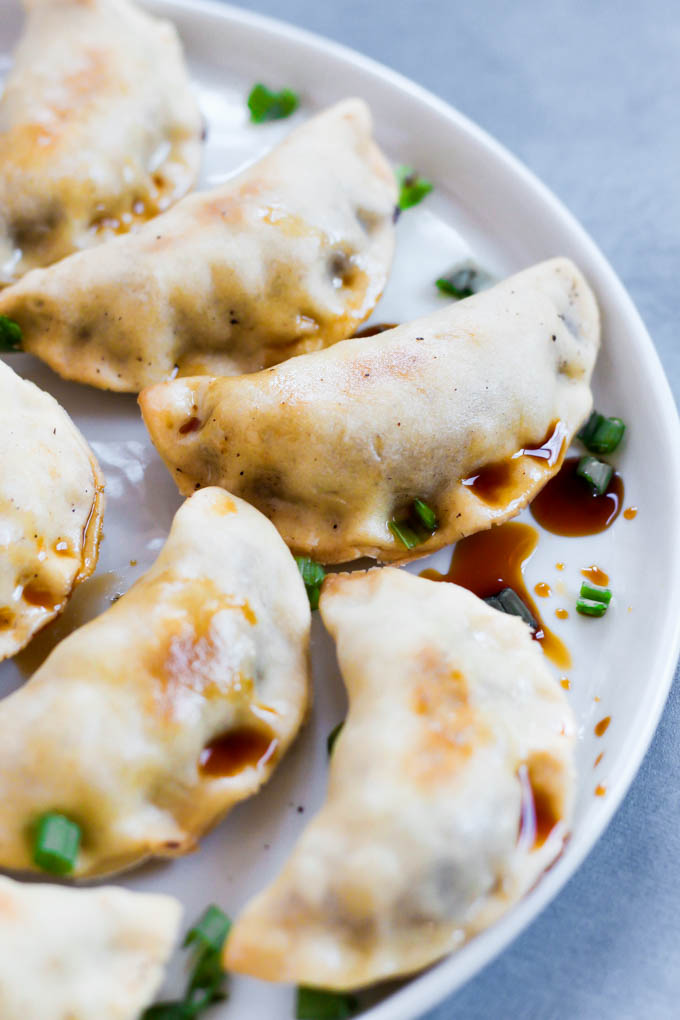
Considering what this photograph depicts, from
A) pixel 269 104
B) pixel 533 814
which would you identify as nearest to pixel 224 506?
pixel 533 814

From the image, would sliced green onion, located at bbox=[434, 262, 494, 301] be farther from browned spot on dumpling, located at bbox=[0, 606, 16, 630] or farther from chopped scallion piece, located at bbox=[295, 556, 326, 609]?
browned spot on dumpling, located at bbox=[0, 606, 16, 630]

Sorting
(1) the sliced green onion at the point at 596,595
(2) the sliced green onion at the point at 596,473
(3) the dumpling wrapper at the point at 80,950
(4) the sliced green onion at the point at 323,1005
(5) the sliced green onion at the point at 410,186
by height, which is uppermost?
(5) the sliced green onion at the point at 410,186

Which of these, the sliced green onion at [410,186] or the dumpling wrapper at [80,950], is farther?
the sliced green onion at [410,186]

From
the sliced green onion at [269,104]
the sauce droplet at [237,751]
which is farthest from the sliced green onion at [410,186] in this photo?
the sauce droplet at [237,751]

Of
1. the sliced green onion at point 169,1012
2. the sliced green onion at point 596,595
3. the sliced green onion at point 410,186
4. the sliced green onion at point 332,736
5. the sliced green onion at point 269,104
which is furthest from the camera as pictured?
the sliced green onion at point 269,104

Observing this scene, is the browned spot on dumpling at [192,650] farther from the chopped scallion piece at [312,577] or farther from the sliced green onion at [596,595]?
the sliced green onion at [596,595]

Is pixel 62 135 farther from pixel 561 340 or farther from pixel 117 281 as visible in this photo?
pixel 561 340
